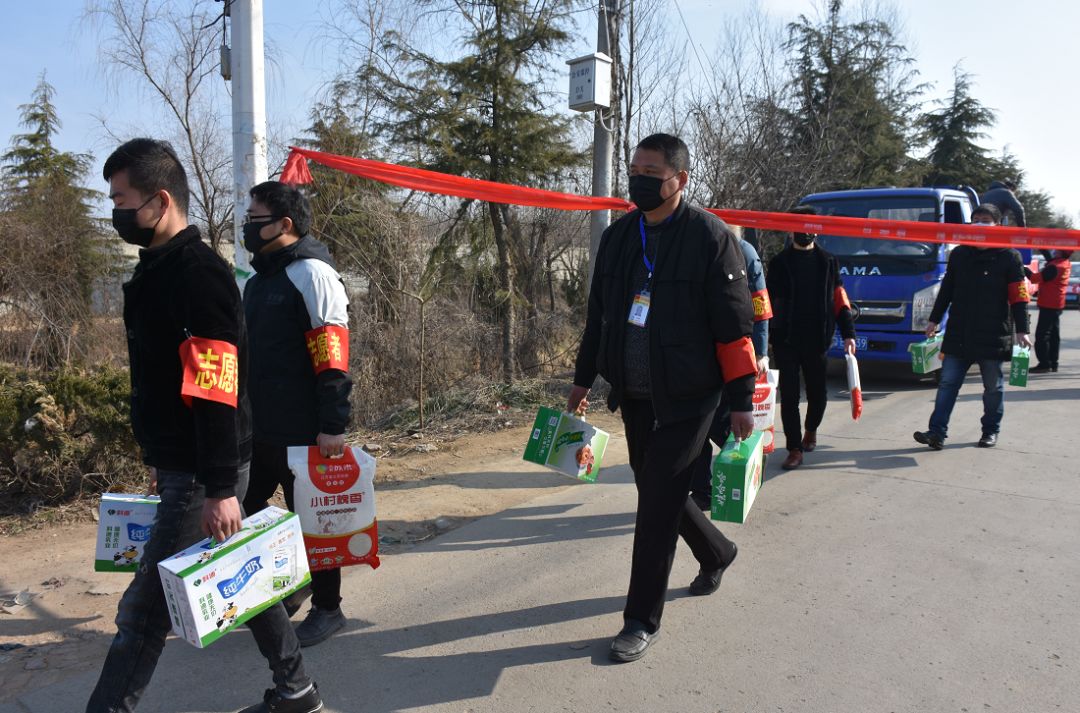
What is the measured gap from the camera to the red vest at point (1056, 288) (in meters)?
10.8

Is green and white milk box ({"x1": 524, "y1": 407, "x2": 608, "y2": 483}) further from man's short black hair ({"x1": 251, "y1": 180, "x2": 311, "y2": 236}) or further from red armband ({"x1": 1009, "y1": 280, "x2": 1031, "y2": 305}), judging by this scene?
red armband ({"x1": 1009, "y1": 280, "x2": 1031, "y2": 305})

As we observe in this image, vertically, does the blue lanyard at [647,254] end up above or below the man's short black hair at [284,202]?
below

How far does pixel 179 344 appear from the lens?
2.35 meters

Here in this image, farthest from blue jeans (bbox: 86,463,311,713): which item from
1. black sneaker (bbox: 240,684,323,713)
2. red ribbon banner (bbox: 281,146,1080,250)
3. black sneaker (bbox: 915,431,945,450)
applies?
black sneaker (bbox: 915,431,945,450)

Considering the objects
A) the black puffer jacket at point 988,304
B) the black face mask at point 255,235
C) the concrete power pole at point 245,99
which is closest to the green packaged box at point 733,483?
the black face mask at point 255,235

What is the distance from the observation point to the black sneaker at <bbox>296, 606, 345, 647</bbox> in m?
3.33

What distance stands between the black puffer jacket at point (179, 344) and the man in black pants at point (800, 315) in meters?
4.58

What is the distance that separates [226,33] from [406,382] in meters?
4.36

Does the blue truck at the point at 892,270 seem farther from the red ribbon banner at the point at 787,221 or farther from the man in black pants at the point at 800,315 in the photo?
the man in black pants at the point at 800,315

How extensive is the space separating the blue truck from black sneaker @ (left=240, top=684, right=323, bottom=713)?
790 centimetres

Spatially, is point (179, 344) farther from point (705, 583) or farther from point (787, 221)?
point (787, 221)

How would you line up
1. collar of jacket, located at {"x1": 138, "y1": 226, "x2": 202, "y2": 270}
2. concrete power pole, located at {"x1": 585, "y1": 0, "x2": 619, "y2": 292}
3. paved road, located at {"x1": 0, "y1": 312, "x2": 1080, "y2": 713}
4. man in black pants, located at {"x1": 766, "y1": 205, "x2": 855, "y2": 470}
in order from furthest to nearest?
concrete power pole, located at {"x1": 585, "y1": 0, "x2": 619, "y2": 292} → man in black pants, located at {"x1": 766, "y1": 205, "x2": 855, "y2": 470} → paved road, located at {"x1": 0, "y1": 312, "x2": 1080, "y2": 713} → collar of jacket, located at {"x1": 138, "y1": 226, "x2": 202, "y2": 270}

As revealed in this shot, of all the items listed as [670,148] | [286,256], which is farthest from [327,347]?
[670,148]

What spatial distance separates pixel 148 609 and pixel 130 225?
48.5 inches
